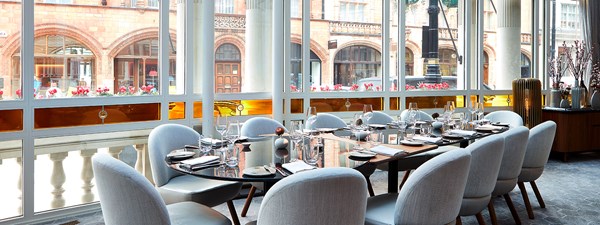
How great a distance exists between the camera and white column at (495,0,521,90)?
688 centimetres

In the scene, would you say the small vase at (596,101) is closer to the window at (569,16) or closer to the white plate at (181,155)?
the window at (569,16)

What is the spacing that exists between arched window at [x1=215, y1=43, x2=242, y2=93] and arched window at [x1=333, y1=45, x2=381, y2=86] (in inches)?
51.2

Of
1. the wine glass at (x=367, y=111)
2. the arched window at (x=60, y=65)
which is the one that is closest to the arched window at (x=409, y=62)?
the wine glass at (x=367, y=111)

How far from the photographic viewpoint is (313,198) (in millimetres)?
1724

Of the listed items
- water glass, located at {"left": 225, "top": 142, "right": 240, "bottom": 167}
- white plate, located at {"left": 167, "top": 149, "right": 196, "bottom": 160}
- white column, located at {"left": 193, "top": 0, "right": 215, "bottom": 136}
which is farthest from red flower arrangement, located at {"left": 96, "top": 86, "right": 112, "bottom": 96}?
water glass, located at {"left": 225, "top": 142, "right": 240, "bottom": 167}

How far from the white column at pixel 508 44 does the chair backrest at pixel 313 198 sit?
582 cm

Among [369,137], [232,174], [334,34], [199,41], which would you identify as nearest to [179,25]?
[199,41]

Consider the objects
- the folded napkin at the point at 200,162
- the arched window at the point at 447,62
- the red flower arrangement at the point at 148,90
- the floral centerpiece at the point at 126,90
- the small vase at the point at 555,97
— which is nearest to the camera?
the folded napkin at the point at 200,162

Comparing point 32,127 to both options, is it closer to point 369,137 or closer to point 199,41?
point 199,41

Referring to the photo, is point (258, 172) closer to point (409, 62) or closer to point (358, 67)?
point (358, 67)

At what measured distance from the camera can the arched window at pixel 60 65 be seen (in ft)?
12.3

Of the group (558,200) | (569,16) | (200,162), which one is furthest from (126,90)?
(569,16)

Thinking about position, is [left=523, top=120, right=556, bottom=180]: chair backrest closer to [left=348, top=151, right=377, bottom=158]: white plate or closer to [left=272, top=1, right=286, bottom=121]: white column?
[left=348, top=151, right=377, bottom=158]: white plate

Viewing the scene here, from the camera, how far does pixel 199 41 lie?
4.62 meters
